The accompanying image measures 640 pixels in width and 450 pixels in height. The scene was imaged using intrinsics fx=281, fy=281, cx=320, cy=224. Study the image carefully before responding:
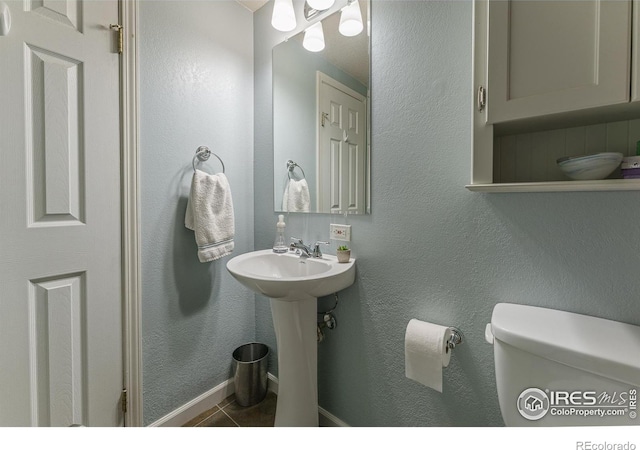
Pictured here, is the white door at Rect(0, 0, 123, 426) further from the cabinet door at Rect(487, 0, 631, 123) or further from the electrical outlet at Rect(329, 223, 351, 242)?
the cabinet door at Rect(487, 0, 631, 123)

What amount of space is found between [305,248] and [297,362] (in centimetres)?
49

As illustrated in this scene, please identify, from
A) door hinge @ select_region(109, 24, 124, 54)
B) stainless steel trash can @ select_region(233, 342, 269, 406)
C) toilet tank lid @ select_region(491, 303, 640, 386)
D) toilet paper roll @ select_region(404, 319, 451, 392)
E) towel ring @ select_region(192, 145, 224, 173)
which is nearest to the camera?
toilet tank lid @ select_region(491, 303, 640, 386)

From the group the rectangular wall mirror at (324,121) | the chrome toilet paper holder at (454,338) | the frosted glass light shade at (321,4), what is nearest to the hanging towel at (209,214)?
the rectangular wall mirror at (324,121)

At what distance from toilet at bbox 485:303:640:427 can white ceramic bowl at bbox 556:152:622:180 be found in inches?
14.7

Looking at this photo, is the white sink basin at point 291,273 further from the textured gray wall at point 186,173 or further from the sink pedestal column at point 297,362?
the textured gray wall at point 186,173

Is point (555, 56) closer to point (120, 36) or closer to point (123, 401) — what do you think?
point (120, 36)

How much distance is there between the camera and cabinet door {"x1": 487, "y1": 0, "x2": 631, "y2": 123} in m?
0.60

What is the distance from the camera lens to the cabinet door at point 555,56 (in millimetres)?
604

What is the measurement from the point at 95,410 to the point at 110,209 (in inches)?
31.7

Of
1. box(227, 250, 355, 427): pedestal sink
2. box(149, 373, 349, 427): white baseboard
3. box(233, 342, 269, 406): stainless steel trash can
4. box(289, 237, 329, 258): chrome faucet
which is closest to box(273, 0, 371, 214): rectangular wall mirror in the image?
box(289, 237, 329, 258): chrome faucet

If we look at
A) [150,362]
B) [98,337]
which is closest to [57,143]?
[98,337]

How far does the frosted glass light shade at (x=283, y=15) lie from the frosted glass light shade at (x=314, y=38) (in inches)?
3.4
